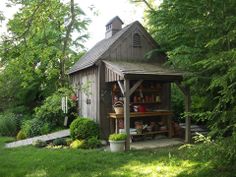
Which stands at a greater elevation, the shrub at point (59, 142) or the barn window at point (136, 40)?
the barn window at point (136, 40)

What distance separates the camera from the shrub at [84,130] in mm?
11211

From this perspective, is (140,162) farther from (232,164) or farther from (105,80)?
(105,80)

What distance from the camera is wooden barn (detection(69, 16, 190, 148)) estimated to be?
11.1 metres

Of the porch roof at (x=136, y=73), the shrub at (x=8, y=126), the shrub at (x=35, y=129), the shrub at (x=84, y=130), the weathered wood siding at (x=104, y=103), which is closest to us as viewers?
the porch roof at (x=136, y=73)

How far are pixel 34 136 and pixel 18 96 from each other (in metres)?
5.76

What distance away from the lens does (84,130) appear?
36.8ft

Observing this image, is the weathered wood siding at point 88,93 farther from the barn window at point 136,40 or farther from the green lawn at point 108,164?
the green lawn at point 108,164

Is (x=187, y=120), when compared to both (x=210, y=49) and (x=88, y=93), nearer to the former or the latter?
(x=88, y=93)

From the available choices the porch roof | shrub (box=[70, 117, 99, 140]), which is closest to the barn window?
the porch roof

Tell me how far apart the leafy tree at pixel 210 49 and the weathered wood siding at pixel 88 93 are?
3.83 meters

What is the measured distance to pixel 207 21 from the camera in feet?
21.3

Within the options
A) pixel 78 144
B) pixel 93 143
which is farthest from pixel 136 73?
pixel 78 144

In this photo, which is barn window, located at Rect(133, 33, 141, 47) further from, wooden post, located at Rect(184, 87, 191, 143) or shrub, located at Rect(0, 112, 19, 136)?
shrub, located at Rect(0, 112, 19, 136)

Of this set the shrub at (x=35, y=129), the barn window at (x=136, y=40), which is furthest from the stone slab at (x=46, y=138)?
the barn window at (x=136, y=40)
